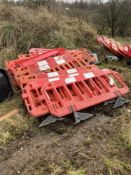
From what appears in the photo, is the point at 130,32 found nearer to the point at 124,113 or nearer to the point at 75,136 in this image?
the point at 124,113

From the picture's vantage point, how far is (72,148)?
3646 mm

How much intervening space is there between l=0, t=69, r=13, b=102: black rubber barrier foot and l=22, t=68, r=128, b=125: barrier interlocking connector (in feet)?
1.45

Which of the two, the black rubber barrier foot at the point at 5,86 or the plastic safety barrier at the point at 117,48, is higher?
the black rubber barrier foot at the point at 5,86

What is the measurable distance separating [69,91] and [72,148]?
1.18 m

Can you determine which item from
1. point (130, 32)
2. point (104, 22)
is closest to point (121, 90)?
point (104, 22)

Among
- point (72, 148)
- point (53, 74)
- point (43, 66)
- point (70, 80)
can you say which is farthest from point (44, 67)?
point (72, 148)

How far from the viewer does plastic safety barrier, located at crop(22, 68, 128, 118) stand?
425 centimetres

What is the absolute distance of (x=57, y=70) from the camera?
17.0 feet

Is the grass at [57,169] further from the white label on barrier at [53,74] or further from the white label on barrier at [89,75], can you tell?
the white label on barrier at [89,75]

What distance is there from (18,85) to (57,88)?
76cm

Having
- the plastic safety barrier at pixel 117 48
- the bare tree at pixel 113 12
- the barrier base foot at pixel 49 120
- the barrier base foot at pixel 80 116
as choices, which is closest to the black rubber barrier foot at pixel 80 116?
the barrier base foot at pixel 80 116

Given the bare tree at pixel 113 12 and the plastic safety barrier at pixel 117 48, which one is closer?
the plastic safety barrier at pixel 117 48

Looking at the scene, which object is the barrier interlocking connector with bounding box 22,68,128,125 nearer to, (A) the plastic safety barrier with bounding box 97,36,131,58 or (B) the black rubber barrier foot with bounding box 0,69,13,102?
(B) the black rubber barrier foot with bounding box 0,69,13,102

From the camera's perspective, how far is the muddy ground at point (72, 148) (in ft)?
10.8
